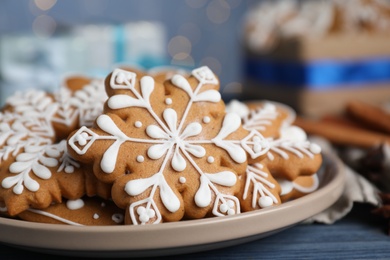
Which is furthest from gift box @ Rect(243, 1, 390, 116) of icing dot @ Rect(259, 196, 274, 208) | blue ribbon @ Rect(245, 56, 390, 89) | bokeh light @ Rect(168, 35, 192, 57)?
bokeh light @ Rect(168, 35, 192, 57)

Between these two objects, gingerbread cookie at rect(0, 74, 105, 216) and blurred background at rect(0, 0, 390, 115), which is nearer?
gingerbread cookie at rect(0, 74, 105, 216)

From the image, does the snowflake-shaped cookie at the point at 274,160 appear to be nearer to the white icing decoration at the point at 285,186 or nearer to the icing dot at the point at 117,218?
the white icing decoration at the point at 285,186

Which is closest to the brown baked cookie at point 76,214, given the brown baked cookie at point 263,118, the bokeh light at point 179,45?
the brown baked cookie at point 263,118

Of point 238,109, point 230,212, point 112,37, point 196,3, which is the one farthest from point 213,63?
point 230,212

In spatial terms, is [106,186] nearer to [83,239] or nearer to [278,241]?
[83,239]

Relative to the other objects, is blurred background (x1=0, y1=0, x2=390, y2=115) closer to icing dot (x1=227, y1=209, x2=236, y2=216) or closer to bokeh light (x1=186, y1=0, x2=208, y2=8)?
icing dot (x1=227, y1=209, x2=236, y2=216)

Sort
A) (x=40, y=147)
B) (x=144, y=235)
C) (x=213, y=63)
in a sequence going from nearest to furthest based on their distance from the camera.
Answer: (x=144, y=235) → (x=40, y=147) → (x=213, y=63)

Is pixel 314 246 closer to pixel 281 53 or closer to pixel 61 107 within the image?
pixel 61 107

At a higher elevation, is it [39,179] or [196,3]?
[39,179]
